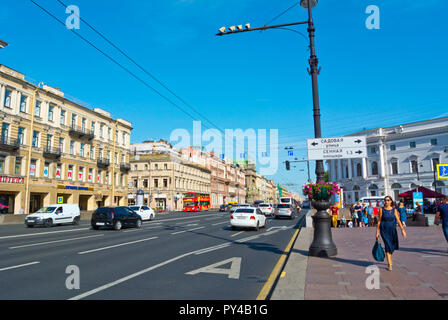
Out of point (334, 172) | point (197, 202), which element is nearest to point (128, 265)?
point (197, 202)

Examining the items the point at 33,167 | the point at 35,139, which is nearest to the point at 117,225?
the point at 33,167

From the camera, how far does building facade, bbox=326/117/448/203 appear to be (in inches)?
2440

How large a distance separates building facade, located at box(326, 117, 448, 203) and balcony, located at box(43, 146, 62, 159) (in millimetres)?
61147

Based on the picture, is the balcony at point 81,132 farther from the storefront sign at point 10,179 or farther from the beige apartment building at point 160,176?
the beige apartment building at point 160,176

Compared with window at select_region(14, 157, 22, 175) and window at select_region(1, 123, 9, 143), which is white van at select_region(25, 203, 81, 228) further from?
window at select_region(1, 123, 9, 143)

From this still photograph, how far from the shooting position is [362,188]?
74250 mm

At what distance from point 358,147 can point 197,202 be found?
194 ft

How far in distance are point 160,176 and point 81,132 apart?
2857 cm

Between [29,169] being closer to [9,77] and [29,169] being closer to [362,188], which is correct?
[9,77]

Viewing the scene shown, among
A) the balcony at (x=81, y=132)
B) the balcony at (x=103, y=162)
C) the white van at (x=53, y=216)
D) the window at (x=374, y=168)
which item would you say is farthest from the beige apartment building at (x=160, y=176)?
the window at (x=374, y=168)

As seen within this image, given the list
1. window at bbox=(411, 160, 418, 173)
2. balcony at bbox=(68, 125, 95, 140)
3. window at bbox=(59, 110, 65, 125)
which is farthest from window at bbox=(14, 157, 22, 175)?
window at bbox=(411, 160, 418, 173)

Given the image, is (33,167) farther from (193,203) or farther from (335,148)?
(335,148)

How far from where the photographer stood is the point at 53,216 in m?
25.2
